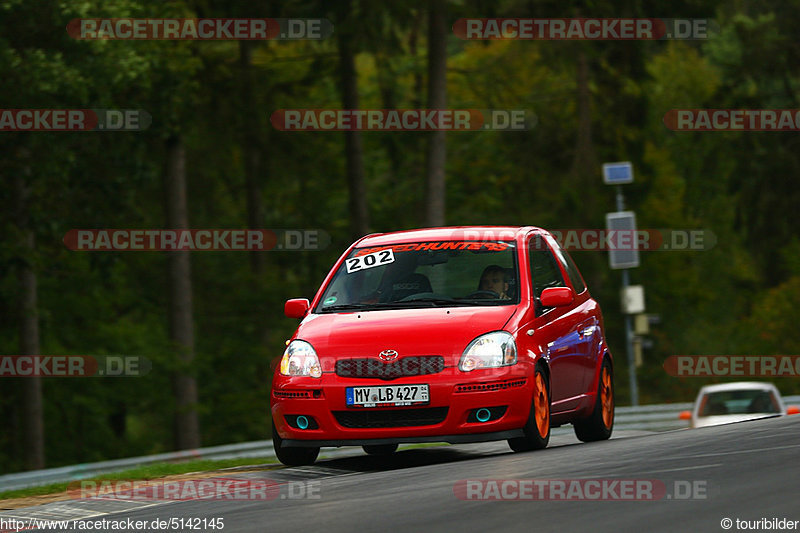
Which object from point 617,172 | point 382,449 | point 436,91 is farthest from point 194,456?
point 436,91

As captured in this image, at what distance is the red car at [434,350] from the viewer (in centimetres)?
985

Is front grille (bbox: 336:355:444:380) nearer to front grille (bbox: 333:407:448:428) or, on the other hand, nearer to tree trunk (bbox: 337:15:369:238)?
front grille (bbox: 333:407:448:428)

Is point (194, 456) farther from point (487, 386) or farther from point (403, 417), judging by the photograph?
point (487, 386)

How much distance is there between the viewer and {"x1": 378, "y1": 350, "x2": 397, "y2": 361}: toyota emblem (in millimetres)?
9828

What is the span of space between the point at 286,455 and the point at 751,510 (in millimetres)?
4760

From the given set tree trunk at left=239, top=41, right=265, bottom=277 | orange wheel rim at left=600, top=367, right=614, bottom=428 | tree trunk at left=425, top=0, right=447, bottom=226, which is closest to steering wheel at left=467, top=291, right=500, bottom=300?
orange wheel rim at left=600, top=367, right=614, bottom=428

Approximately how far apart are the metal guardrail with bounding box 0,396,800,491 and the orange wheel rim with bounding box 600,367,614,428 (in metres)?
5.37

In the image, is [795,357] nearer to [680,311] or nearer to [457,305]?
[680,311]

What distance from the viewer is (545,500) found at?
700 centimetres

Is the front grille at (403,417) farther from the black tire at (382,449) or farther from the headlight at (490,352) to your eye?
the black tire at (382,449)

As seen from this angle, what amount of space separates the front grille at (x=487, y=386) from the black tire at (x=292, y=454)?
1385 mm

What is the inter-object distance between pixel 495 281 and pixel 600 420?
192 centimetres

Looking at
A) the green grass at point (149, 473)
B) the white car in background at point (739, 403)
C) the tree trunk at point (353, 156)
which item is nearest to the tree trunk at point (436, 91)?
the tree trunk at point (353, 156)

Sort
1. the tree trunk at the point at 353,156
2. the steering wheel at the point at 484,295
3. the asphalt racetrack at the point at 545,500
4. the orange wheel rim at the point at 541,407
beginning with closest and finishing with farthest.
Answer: the asphalt racetrack at the point at 545,500
the orange wheel rim at the point at 541,407
the steering wheel at the point at 484,295
the tree trunk at the point at 353,156
